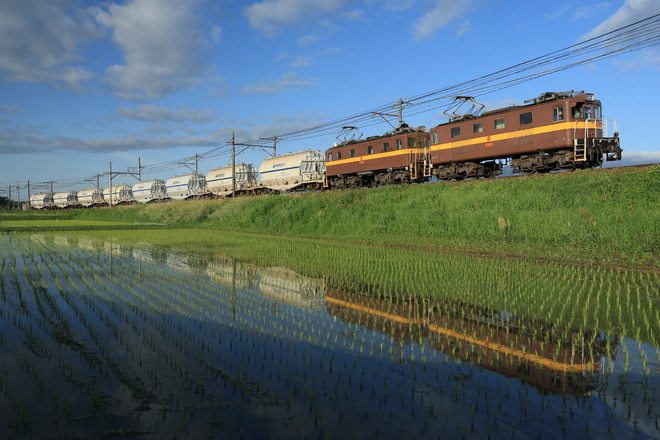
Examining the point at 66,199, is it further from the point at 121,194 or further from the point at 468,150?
the point at 468,150

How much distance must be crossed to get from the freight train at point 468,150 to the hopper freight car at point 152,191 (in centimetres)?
2802

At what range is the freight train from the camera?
21.5 meters

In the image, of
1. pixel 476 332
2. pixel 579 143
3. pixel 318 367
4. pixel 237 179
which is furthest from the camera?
pixel 237 179

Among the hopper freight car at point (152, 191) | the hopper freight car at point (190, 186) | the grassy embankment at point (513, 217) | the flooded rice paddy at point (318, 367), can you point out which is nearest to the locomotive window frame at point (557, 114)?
the grassy embankment at point (513, 217)

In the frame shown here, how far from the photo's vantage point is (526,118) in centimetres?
2317

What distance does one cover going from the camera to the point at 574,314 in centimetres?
908

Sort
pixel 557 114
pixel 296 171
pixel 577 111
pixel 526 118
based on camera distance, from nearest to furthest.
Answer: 1. pixel 577 111
2. pixel 557 114
3. pixel 526 118
4. pixel 296 171

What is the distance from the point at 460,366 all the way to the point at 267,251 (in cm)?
1573

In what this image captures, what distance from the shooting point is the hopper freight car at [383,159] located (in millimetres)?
30281

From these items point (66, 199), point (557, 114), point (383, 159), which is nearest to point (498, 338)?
point (557, 114)

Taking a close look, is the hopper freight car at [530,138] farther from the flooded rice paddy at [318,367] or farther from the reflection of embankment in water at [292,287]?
the reflection of embankment in water at [292,287]

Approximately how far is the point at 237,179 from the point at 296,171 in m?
13.0

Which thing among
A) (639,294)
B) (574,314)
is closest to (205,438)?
(574,314)

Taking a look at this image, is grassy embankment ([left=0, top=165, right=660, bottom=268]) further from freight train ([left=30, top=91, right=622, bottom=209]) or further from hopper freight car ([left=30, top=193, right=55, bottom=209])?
hopper freight car ([left=30, top=193, right=55, bottom=209])
